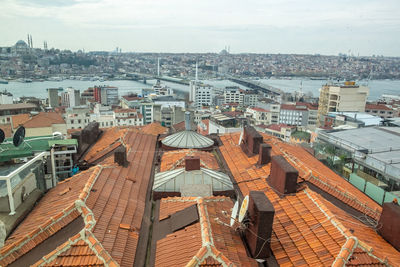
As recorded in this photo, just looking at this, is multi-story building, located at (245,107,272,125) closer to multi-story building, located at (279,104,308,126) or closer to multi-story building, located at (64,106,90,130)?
multi-story building, located at (279,104,308,126)

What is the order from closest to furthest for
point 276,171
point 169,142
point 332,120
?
point 276,171
point 169,142
point 332,120

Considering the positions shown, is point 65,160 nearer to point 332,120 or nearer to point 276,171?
point 276,171

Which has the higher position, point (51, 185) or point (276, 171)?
point (276, 171)

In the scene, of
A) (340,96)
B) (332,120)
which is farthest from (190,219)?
(340,96)

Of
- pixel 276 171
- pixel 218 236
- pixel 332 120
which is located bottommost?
pixel 332 120

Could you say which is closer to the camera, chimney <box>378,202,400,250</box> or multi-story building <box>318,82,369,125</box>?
chimney <box>378,202,400,250</box>

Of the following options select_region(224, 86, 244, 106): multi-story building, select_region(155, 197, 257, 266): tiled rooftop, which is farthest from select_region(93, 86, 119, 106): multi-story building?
select_region(155, 197, 257, 266): tiled rooftop
